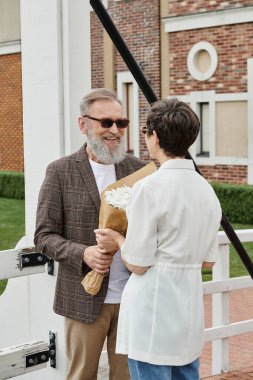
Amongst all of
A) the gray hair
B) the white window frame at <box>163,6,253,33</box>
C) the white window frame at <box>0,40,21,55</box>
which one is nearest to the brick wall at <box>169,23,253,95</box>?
the white window frame at <box>163,6,253,33</box>

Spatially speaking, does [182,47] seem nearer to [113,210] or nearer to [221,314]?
[221,314]

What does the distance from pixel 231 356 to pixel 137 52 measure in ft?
42.8

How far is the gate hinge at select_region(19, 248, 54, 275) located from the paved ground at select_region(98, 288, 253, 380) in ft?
5.90

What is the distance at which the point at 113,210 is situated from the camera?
2.75 m

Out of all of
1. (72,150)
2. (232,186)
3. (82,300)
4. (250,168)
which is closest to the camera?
(82,300)

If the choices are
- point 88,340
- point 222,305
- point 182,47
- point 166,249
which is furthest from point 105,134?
point 182,47

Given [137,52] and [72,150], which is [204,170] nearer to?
[137,52]

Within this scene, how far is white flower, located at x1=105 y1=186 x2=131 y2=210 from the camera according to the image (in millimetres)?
2717

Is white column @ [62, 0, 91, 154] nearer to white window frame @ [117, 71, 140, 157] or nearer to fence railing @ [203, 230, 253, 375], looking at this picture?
fence railing @ [203, 230, 253, 375]

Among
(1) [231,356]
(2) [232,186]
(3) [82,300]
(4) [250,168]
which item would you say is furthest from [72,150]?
(4) [250,168]

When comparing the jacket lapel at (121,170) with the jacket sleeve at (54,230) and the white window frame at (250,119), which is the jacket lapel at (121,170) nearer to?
the jacket sleeve at (54,230)

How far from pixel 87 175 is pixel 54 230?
27 centimetres

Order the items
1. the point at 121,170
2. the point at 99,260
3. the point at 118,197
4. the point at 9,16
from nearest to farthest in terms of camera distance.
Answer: the point at 118,197, the point at 99,260, the point at 121,170, the point at 9,16

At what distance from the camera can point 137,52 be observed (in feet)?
59.8
